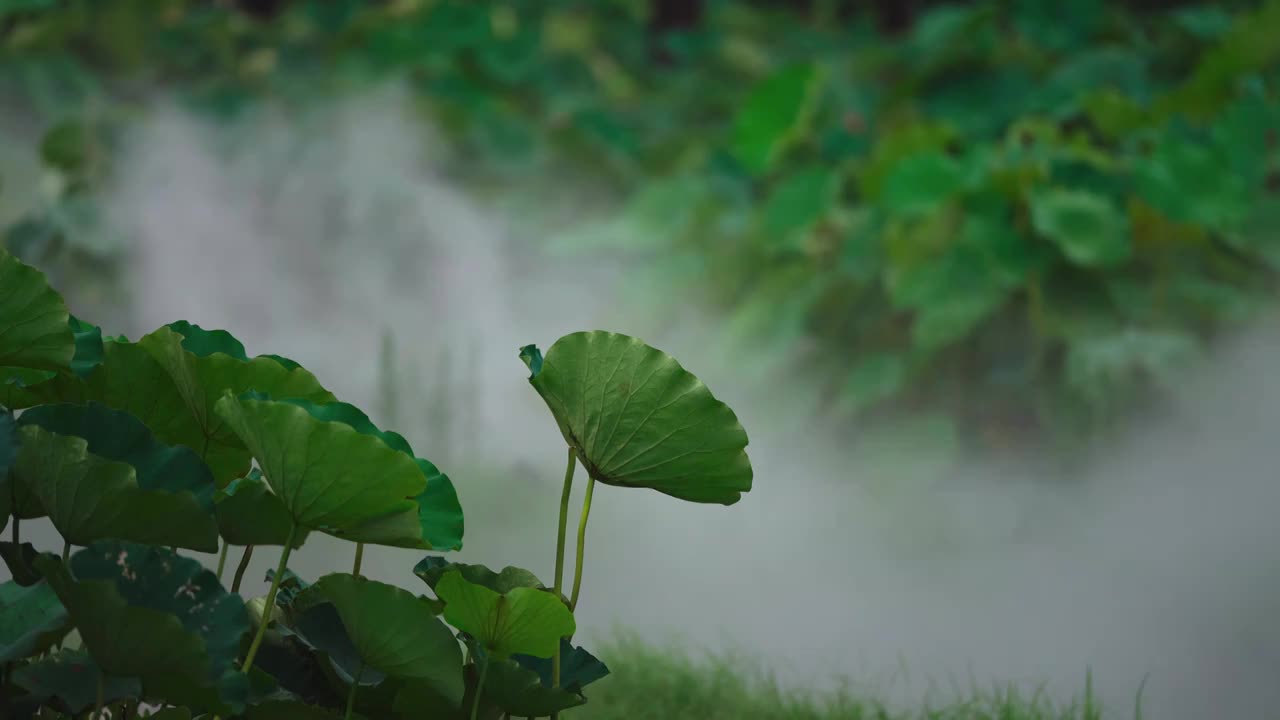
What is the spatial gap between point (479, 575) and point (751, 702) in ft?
1.89

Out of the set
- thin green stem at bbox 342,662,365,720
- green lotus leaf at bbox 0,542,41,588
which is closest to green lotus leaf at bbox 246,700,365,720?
thin green stem at bbox 342,662,365,720

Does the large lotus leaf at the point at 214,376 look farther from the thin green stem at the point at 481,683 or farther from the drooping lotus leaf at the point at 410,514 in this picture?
the thin green stem at the point at 481,683

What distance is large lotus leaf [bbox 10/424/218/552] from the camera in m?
0.48

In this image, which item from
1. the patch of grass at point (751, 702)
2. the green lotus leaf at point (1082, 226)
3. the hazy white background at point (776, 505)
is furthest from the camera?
the green lotus leaf at point (1082, 226)

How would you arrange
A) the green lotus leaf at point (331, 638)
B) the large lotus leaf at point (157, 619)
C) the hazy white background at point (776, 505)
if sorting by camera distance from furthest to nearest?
1. the hazy white background at point (776, 505)
2. the green lotus leaf at point (331, 638)
3. the large lotus leaf at point (157, 619)

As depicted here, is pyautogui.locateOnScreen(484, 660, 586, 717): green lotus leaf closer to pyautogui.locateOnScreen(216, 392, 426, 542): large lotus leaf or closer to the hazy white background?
pyautogui.locateOnScreen(216, 392, 426, 542): large lotus leaf

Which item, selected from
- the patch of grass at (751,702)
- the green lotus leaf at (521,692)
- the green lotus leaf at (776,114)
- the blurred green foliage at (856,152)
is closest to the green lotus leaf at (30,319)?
the green lotus leaf at (521,692)

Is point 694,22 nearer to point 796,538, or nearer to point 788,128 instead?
point 788,128

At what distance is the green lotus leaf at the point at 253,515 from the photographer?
522 millimetres

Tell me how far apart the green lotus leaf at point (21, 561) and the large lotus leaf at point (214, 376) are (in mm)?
96

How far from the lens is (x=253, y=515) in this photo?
1.74 ft

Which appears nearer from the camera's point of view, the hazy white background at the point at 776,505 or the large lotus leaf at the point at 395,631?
the large lotus leaf at the point at 395,631

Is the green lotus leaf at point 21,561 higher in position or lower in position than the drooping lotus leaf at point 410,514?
lower

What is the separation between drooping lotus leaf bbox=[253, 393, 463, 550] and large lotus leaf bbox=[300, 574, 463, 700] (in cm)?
2
